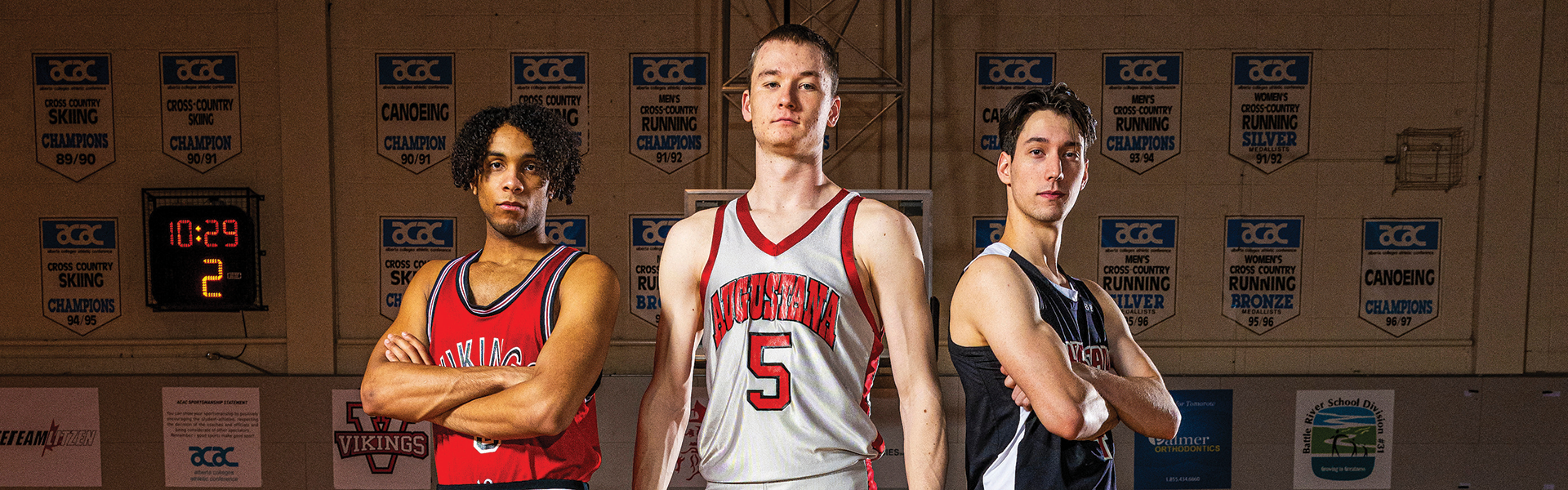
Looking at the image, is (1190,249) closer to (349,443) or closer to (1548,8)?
(1548,8)

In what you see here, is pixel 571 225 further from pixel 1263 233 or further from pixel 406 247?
pixel 1263 233

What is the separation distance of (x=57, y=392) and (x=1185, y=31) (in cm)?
760

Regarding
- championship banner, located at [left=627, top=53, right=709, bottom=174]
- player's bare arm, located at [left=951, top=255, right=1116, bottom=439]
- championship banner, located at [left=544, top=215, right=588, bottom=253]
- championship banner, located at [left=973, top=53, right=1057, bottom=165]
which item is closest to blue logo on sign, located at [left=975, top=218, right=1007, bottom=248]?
championship banner, located at [left=973, top=53, right=1057, bottom=165]

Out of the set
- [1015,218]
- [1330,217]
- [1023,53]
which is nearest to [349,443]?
[1015,218]

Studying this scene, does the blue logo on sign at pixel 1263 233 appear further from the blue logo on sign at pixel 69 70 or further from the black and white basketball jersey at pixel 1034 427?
the blue logo on sign at pixel 69 70

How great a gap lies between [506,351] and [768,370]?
2.25ft

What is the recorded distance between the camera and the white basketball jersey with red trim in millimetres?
1781

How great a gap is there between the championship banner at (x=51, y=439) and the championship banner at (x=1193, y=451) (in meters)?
6.76

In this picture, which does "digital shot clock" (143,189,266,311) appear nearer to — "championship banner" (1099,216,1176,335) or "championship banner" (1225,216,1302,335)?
"championship banner" (1099,216,1176,335)

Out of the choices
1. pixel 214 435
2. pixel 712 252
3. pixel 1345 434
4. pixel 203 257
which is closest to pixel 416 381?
pixel 712 252

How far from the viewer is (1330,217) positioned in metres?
4.81

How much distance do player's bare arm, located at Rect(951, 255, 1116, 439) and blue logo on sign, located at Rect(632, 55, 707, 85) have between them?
3.28 metres

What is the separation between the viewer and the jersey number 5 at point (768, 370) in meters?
1.79

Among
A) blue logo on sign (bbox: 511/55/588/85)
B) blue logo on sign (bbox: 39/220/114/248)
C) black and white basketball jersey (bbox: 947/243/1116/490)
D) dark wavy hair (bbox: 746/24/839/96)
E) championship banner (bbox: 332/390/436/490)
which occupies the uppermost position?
blue logo on sign (bbox: 511/55/588/85)
